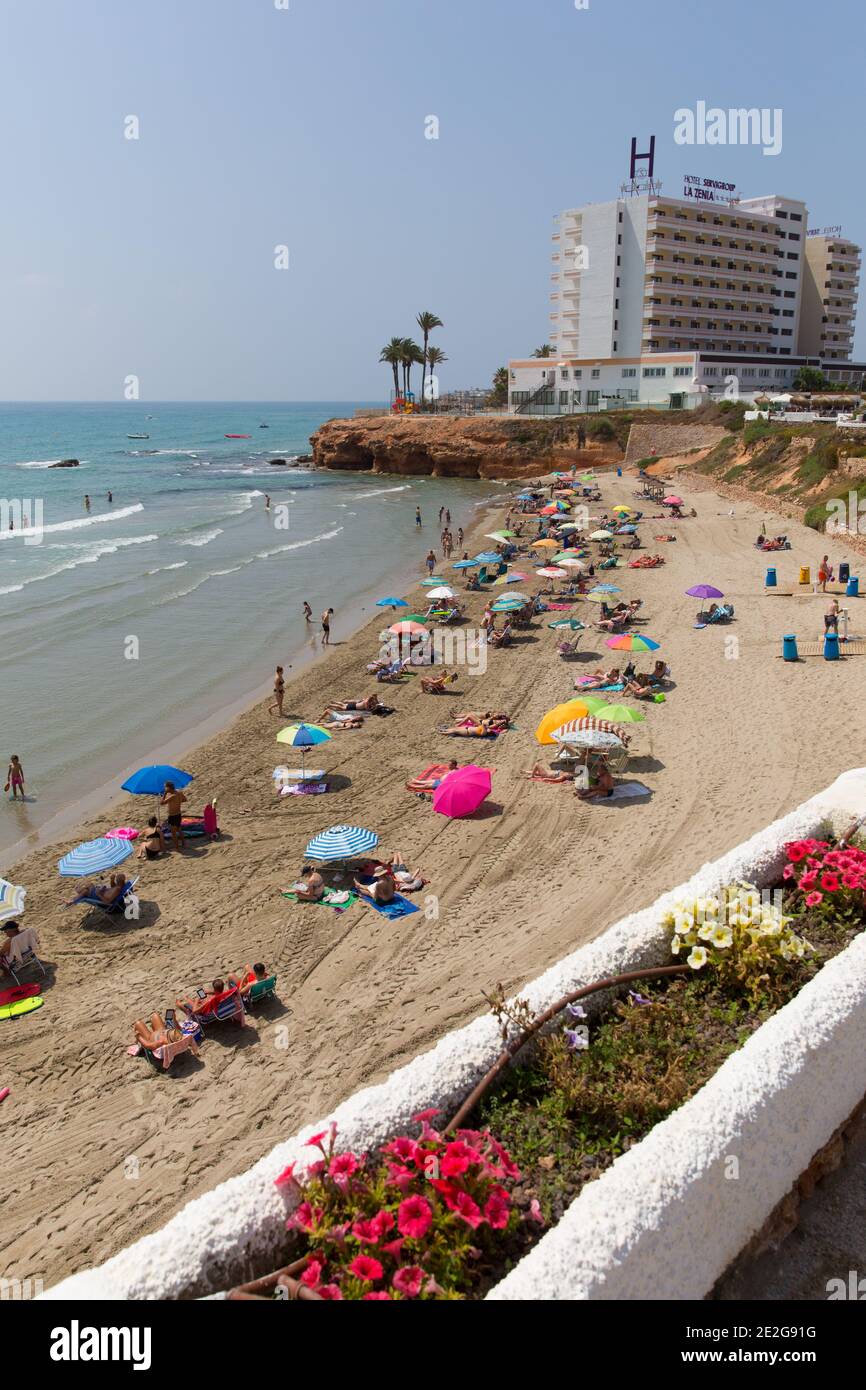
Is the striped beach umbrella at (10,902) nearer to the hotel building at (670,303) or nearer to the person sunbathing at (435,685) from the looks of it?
the person sunbathing at (435,685)

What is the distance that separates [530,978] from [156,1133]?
4.10 m

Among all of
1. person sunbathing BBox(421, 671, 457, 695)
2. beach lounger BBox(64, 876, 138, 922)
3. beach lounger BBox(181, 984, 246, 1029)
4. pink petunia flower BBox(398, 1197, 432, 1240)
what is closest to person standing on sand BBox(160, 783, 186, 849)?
beach lounger BBox(64, 876, 138, 922)

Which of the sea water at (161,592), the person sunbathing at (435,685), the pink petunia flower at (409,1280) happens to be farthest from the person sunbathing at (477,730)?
the pink petunia flower at (409,1280)

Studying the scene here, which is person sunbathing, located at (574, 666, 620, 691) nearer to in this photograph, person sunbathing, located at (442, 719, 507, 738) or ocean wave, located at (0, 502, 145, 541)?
person sunbathing, located at (442, 719, 507, 738)

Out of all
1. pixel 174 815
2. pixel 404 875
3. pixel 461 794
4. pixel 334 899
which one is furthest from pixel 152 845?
pixel 461 794

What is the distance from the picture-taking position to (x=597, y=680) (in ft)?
70.4

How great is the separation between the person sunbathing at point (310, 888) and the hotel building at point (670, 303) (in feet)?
236

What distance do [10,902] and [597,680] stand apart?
13.8 m

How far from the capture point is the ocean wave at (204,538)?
1973 inches

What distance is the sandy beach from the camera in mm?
8461

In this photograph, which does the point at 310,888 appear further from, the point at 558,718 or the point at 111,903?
the point at 558,718

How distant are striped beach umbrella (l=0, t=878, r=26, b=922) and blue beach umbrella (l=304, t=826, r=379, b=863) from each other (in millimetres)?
3679
